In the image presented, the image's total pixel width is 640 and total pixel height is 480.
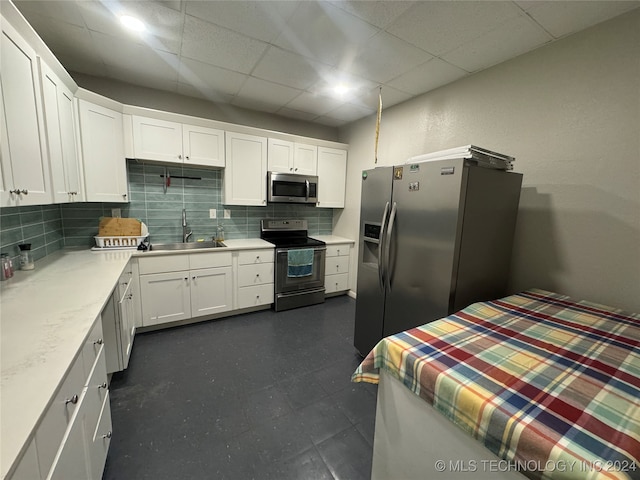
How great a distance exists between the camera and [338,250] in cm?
381

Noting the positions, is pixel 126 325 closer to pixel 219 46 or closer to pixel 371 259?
pixel 371 259

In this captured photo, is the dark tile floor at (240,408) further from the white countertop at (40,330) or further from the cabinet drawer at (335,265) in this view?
the cabinet drawer at (335,265)

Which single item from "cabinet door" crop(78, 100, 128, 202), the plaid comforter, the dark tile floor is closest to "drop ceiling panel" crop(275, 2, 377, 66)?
"cabinet door" crop(78, 100, 128, 202)

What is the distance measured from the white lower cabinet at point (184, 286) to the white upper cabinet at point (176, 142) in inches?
41.8

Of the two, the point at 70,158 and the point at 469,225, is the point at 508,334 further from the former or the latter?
the point at 70,158

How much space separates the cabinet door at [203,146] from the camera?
2904 mm

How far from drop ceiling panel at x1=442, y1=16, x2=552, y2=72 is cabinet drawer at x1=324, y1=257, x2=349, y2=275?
8.31ft

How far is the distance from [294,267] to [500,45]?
110 inches

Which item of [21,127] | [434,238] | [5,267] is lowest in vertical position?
[5,267]

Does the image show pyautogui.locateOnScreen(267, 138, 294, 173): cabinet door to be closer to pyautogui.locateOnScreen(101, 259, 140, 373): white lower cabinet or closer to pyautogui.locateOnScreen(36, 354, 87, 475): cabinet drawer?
Result: pyautogui.locateOnScreen(101, 259, 140, 373): white lower cabinet

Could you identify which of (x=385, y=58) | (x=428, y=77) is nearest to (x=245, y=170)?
(x=385, y=58)

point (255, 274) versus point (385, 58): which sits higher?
point (385, 58)

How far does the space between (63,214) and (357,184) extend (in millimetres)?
3362

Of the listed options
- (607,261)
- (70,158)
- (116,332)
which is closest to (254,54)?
(70,158)
